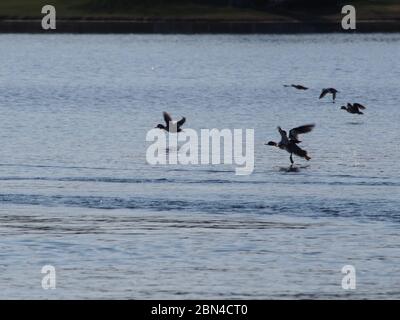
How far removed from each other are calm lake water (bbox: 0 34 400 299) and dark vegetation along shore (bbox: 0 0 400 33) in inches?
1964

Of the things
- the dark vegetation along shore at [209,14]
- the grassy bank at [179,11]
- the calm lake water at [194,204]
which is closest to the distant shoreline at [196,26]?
the dark vegetation along shore at [209,14]

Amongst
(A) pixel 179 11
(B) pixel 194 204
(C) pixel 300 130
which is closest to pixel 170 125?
(C) pixel 300 130

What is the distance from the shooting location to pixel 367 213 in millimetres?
37406

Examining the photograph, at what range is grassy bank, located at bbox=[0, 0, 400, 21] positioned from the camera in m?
130

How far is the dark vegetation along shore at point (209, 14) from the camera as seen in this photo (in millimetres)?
130125

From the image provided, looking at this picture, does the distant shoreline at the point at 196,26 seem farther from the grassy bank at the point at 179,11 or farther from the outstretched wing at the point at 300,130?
the outstretched wing at the point at 300,130

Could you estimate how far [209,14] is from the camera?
130000 mm

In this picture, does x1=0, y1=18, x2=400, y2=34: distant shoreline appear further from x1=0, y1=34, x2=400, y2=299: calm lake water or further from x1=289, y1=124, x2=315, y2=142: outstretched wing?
x1=289, y1=124, x2=315, y2=142: outstretched wing

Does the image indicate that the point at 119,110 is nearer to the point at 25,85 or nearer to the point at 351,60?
the point at 25,85

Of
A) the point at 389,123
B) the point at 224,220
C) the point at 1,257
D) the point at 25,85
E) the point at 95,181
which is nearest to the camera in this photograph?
the point at 1,257
